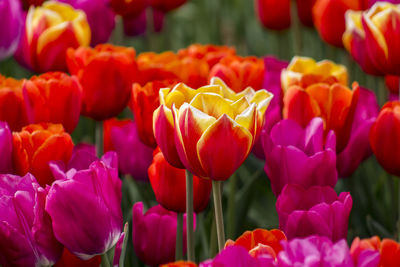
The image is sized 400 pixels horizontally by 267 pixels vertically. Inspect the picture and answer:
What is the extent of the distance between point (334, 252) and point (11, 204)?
1.21 ft

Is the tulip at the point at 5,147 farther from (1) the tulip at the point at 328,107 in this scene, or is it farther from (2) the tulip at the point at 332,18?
(2) the tulip at the point at 332,18

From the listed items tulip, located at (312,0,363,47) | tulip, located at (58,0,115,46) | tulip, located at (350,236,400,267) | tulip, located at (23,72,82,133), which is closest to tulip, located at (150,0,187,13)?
tulip, located at (58,0,115,46)

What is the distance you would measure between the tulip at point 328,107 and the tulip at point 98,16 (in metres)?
0.73

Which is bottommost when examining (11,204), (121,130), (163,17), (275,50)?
(275,50)

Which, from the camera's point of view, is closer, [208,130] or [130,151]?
[208,130]

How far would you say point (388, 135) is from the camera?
3.31 ft

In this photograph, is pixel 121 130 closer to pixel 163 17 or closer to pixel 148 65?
pixel 148 65

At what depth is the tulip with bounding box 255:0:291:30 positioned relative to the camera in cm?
197

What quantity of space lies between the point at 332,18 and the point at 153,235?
0.83 meters

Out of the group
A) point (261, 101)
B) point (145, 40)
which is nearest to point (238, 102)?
point (261, 101)

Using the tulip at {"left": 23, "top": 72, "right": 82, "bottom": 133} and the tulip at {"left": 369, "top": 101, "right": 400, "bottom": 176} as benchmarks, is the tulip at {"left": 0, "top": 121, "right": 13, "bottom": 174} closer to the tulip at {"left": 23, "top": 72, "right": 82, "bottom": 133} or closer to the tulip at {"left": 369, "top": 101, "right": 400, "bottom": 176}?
the tulip at {"left": 23, "top": 72, "right": 82, "bottom": 133}

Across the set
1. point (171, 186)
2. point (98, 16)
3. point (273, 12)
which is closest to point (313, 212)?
point (171, 186)

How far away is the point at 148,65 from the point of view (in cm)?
121

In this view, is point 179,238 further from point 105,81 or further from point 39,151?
point 105,81
